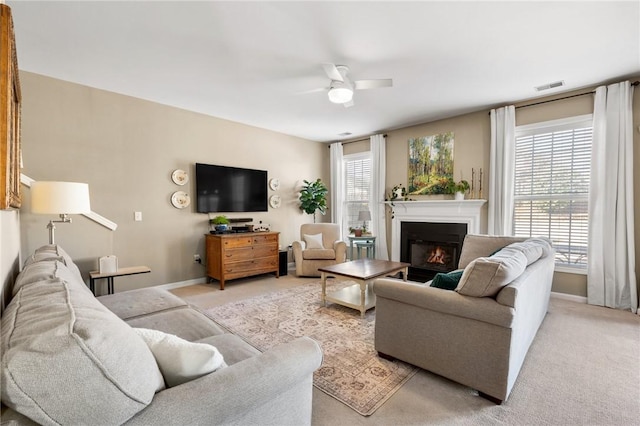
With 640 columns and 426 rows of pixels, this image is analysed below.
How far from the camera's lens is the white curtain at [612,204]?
3361 millimetres

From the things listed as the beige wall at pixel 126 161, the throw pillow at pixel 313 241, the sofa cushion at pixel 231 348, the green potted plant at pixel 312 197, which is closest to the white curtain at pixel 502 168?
the throw pillow at pixel 313 241

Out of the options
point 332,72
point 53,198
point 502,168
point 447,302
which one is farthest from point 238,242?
point 502,168

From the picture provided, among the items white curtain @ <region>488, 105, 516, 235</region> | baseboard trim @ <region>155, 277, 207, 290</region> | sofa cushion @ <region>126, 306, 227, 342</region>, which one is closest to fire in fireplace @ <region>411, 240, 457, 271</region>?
white curtain @ <region>488, 105, 516, 235</region>

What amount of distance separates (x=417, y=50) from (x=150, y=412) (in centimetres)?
318

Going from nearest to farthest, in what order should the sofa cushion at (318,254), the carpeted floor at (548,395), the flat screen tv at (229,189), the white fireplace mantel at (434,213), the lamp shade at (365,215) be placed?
1. the carpeted floor at (548,395)
2. the white fireplace mantel at (434,213)
3. the flat screen tv at (229,189)
4. the sofa cushion at (318,254)
5. the lamp shade at (365,215)

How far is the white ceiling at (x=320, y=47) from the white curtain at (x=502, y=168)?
0.96 feet

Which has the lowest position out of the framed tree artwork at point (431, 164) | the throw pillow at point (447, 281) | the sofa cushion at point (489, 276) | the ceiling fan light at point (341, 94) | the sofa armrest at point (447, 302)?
the sofa armrest at point (447, 302)

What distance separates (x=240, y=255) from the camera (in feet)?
15.0

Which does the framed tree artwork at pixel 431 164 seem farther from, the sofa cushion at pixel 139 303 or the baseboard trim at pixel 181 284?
the sofa cushion at pixel 139 303

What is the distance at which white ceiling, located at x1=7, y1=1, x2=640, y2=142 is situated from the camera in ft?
7.33

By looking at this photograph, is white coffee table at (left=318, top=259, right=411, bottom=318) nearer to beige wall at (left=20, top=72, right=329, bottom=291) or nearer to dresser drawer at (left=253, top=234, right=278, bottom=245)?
dresser drawer at (left=253, top=234, right=278, bottom=245)

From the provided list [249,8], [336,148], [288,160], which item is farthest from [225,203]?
[249,8]

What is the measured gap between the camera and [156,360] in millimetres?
984

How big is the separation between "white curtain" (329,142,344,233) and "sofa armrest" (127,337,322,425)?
5.24 meters
